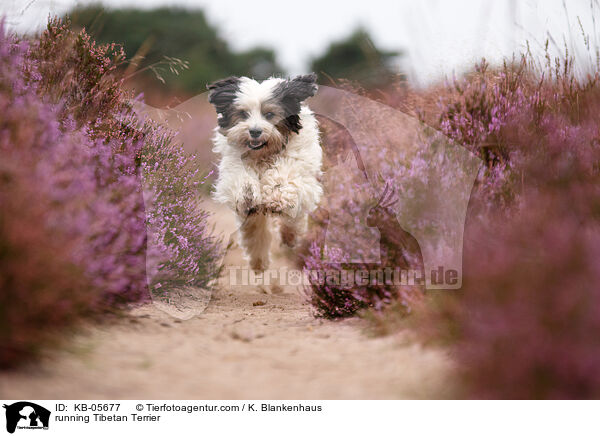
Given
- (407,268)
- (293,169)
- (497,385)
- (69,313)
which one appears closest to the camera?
(497,385)

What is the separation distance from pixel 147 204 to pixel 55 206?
130 centimetres

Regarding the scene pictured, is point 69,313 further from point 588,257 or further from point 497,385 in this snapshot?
point 588,257

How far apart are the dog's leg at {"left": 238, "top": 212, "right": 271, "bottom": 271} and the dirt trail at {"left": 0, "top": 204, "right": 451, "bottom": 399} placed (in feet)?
5.30

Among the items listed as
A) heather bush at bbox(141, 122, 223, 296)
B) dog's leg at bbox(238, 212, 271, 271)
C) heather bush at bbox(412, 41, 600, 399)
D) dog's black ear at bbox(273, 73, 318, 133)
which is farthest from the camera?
dog's leg at bbox(238, 212, 271, 271)

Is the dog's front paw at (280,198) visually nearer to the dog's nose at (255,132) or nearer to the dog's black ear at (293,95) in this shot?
the dog's nose at (255,132)

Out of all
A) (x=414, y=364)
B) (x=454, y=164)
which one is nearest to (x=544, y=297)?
(x=414, y=364)

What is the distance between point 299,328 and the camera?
357cm

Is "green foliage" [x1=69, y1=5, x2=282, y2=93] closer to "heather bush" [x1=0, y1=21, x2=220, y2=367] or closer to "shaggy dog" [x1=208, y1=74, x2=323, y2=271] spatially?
"shaggy dog" [x1=208, y1=74, x2=323, y2=271]

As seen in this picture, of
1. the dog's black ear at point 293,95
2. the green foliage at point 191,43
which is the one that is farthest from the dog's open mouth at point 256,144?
the green foliage at point 191,43

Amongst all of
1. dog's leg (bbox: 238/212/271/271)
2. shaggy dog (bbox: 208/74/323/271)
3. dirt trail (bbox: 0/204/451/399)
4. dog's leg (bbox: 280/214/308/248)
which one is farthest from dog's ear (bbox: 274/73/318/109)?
dirt trail (bbox: 0/204/451/399)

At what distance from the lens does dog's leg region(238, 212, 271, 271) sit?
505 cm
